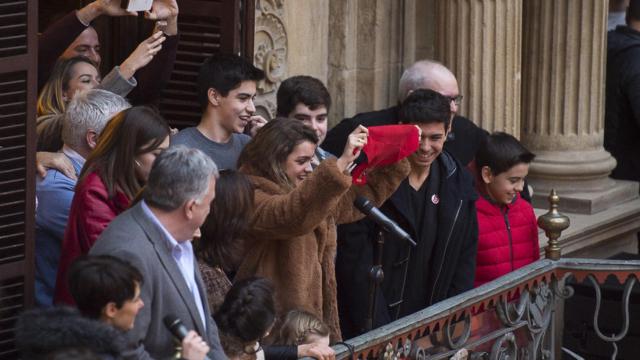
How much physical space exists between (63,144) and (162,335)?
1.52 m

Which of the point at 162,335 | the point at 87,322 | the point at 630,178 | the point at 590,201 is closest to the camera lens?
the point at 87,322

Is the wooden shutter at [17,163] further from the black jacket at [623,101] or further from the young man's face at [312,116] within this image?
the black jacket at [623,101]

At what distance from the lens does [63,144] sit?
6922 mm

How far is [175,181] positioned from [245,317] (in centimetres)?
72

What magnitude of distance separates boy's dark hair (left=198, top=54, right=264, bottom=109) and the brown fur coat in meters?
0.63

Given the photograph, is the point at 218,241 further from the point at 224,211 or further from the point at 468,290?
the point at 468,290

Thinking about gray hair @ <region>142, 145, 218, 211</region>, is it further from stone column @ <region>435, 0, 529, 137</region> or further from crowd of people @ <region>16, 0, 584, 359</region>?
stone column @ <region>435, 0, 529, 137</region>

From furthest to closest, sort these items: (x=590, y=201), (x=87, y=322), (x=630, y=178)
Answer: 1. (x=630, y=178)
2. (x=590, y=201)
3. (x=87, y=322)

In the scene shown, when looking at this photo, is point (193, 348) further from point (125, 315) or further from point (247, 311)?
point (247, 311)

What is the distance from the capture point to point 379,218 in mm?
6848

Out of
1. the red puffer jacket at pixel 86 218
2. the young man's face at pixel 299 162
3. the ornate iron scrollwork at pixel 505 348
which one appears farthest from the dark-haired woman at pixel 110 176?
the ornate iron scrollwork at pixel 505 348

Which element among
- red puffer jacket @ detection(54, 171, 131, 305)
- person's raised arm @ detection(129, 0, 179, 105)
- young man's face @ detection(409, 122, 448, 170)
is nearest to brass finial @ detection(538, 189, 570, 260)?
young man's face @ detection(409, 122, 448, 170)

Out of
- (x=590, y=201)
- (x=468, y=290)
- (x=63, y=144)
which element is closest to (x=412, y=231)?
(x=468, y=290)

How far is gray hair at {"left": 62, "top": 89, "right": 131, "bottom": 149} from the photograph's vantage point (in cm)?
670
